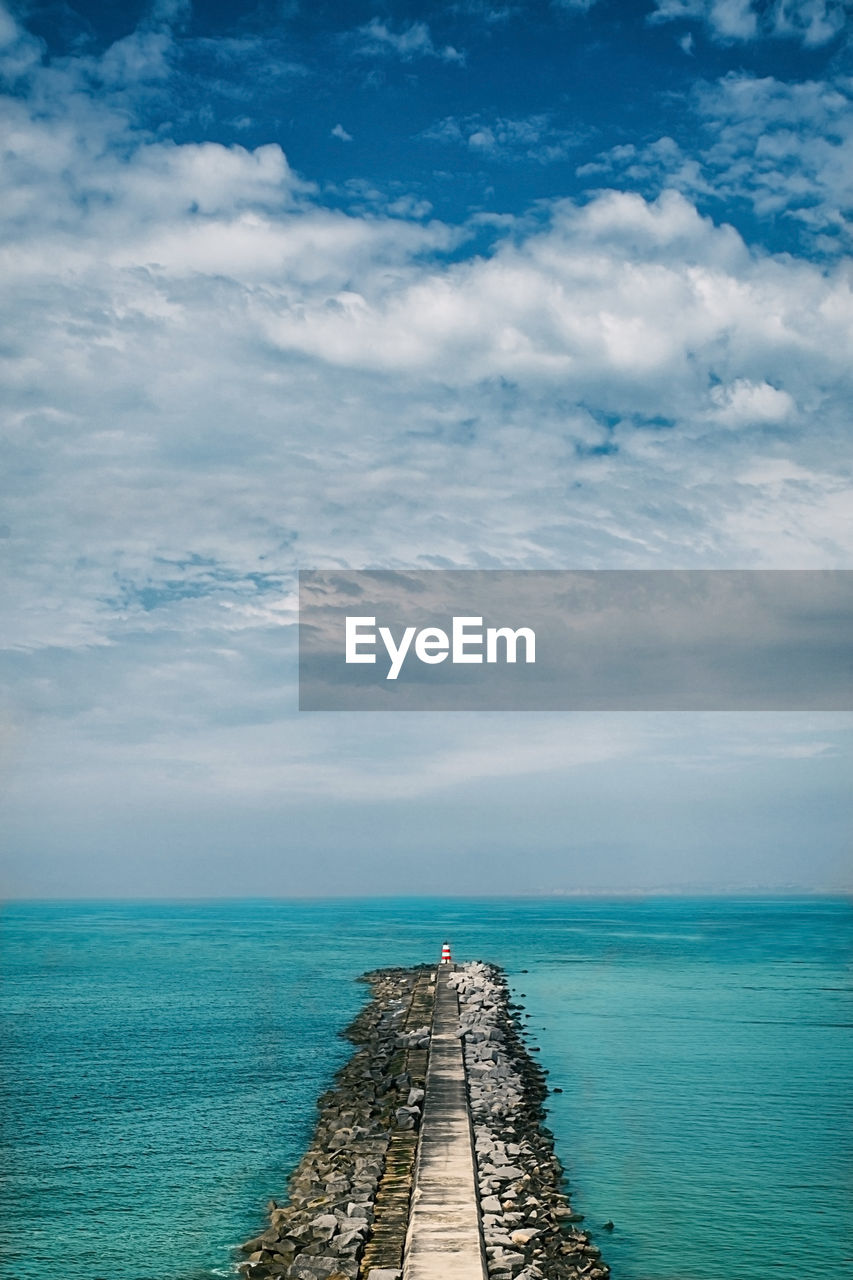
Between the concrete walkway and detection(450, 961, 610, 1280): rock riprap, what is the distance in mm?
268

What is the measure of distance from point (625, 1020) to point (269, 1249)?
25.4 metres

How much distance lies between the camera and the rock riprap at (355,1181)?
592 inches

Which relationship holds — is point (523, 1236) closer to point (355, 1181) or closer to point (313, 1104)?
point (355, 1181)

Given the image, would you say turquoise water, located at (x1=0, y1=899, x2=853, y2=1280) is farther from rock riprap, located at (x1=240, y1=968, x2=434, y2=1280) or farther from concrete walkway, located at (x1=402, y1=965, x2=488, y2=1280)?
concrete walkway, located at (x1=402, y1=965, x2=488, y2=1280)

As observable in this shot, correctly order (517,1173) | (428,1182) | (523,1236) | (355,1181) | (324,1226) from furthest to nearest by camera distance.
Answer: (517,1173) → (355,1181) → (428,1182) → (324,1226) → (523,1236)

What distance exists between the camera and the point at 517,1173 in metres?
18.5

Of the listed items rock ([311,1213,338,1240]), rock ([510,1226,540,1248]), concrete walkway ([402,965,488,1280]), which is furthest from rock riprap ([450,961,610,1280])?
rock ([311,1213,338,1240])

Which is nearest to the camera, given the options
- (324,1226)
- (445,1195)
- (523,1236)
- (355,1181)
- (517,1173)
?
(523,1236)

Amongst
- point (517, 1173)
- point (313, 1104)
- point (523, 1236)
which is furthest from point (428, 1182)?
point (313, 1104)

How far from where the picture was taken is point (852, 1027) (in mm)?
38250

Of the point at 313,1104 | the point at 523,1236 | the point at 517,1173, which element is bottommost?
the point at 313,1104

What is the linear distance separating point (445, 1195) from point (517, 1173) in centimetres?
211

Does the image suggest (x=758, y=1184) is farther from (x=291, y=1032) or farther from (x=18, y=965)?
(x=18, y=965)

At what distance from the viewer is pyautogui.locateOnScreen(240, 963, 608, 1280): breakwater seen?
579 inches
